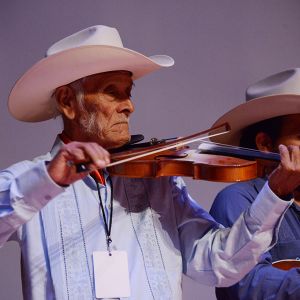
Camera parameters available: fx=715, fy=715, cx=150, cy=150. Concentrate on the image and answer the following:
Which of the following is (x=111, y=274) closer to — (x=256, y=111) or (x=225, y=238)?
(x=225, y=238)

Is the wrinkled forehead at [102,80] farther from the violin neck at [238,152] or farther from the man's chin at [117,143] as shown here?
the violin neck at [238,152]

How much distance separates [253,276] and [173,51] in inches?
49.4

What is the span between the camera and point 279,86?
7.11 ft

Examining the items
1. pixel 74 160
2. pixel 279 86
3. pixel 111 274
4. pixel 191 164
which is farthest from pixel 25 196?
pixel 279 86

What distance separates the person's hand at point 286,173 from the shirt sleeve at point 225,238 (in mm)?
26

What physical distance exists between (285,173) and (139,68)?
0.55 metres

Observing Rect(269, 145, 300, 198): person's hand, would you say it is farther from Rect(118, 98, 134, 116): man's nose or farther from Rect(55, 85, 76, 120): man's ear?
Rect(55, 85, 76, 120): man's ear

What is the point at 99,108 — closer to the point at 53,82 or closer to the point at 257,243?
the point at 53,82

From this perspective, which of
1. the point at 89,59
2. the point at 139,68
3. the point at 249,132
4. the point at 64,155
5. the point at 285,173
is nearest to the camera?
the point at 64,155

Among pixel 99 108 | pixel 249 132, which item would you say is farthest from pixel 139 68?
pixel 249 132

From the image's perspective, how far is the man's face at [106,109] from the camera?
185 cm

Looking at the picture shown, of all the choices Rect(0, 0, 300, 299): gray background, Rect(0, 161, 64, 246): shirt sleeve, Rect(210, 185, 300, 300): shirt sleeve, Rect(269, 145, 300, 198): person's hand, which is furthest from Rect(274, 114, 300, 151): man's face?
Rect(0, 161, 64, 246): shirt sleeve

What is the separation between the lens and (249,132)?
2262mm

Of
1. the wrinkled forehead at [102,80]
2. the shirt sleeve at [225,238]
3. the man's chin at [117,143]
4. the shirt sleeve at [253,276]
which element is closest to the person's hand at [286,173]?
the shirt sleeve at [225,238]
